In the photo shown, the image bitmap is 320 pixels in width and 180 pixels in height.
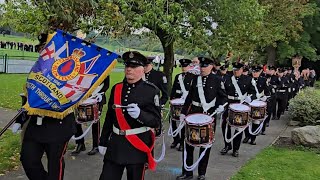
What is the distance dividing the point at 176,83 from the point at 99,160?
9.17 ft

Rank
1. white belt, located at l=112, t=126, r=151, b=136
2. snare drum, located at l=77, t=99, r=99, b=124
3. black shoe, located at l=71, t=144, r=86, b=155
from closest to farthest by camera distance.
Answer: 1. white belt, located at l=112, t=126, r=151, b=136
2. snare drum, located at l=77, t=99, r=99, b=124
3. black shoe, located at l=71, t=144, r=86, b=155

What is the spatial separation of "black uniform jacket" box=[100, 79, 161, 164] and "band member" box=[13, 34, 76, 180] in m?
0.51

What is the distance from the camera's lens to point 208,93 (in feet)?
23.6

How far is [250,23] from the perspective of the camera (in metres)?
14.0

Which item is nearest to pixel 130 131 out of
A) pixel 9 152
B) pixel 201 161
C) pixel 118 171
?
pixel 118 171

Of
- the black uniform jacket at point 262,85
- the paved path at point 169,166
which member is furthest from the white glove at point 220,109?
the black uniform jacket at point 262,85

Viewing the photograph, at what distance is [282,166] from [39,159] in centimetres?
468

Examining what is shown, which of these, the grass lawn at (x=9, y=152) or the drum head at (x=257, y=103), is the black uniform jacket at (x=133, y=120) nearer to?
the grass lawn at (x=9, y=152)

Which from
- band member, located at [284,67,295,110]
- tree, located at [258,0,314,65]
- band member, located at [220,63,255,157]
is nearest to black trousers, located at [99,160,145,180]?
band member, located at [220,63,255,157]

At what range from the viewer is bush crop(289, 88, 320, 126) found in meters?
12.2

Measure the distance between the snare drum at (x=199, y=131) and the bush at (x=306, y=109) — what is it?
20.7 ft

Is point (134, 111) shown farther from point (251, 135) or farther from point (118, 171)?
point (251, 135)

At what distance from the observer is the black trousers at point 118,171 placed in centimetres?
475

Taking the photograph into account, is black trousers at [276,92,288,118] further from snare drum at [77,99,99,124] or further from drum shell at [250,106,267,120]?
snare drum at [77,99,99,124]
